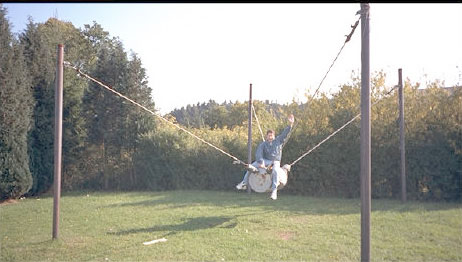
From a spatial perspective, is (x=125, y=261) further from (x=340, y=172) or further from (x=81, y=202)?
(x=340, y=172)

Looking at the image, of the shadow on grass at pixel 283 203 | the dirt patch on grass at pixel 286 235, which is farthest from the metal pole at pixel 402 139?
the dirt patch on grass at pixel 286 235

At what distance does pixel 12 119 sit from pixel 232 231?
8.42 meters

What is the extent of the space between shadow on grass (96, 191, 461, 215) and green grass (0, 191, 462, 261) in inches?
1.0

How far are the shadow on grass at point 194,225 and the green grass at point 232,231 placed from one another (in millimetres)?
20

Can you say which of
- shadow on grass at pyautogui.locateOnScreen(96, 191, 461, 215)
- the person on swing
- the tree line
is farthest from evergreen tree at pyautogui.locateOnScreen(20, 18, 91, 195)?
the person on swing

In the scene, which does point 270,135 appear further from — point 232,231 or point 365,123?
point 365,123

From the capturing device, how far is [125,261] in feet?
18.7

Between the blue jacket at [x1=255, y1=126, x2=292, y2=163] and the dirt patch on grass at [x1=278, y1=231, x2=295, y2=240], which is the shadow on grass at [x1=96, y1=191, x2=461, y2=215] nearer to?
the blue jacket at [x1=255, y1=126, x2=292, y2=163]

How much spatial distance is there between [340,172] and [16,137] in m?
9.96

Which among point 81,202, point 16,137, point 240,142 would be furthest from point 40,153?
point 240,142

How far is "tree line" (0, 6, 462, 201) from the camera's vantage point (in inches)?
435

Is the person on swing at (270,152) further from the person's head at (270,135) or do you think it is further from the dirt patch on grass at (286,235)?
the dirt patch on grass at (286,235)

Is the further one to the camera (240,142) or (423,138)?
(240,142)

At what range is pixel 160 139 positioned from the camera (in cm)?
1515
